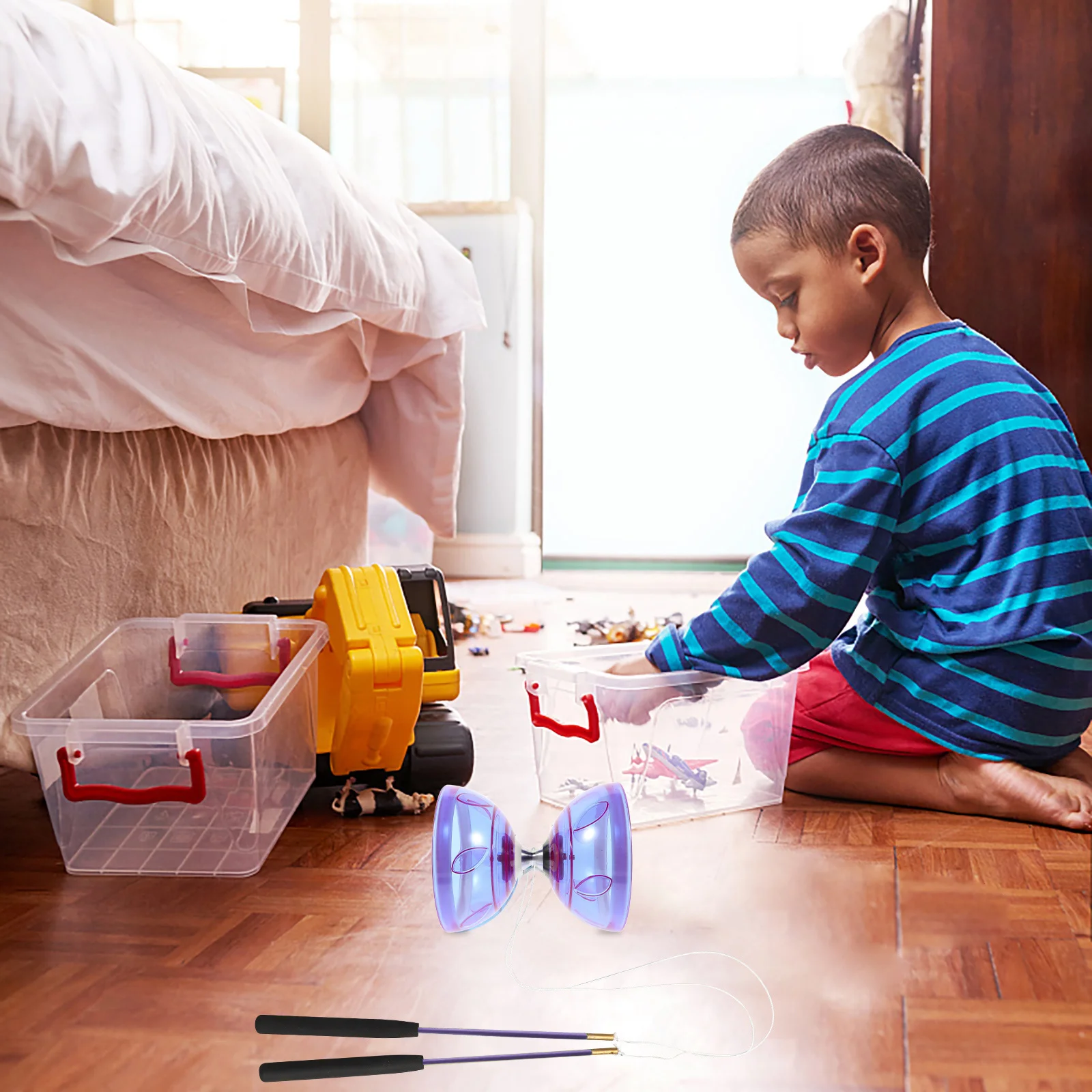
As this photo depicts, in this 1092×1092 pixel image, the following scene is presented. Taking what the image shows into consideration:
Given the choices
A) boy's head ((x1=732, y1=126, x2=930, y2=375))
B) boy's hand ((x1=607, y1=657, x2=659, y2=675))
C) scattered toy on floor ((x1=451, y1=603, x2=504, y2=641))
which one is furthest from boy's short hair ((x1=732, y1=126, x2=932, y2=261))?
scattered toy on floor ((x1=451, y1=603, x2=504, y2=641))

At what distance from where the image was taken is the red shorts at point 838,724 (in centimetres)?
106

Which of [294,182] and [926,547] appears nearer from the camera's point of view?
[926,547]

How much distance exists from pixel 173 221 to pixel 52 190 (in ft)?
0.46

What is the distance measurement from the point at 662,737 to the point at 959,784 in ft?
0.88

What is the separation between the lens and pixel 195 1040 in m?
0.60

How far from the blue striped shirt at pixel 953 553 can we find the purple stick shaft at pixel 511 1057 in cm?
47

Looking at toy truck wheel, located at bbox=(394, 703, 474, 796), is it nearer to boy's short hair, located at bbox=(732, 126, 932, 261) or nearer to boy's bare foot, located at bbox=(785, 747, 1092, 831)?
boy's bare foot, located at bbox=(785, 747, 1092, 831)

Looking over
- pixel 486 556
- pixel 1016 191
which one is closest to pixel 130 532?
pixel 1016 191

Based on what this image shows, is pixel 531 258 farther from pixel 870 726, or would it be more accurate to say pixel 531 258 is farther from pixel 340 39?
pixel 870 726

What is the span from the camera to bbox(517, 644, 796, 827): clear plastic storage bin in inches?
39.6

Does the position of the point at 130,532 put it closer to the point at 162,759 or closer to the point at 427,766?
the point at 162,759

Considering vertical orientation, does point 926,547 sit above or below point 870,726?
above

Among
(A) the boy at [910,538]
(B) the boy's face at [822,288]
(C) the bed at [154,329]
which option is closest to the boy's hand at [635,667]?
(A) the boy at [910,538]

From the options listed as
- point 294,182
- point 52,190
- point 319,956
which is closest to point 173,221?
point 52,190
